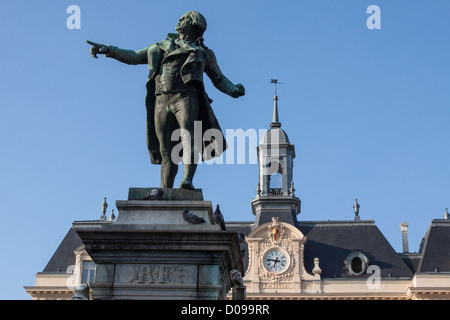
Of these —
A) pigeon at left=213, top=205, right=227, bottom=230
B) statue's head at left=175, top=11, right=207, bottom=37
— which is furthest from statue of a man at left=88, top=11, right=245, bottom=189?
pigeon at left=213, top=205, right=227, bottom=230

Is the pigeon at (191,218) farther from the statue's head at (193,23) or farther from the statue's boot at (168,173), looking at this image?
the statue's head at (193,23)

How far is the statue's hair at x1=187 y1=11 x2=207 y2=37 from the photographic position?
36.5 feet

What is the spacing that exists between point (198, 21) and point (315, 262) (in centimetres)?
4302

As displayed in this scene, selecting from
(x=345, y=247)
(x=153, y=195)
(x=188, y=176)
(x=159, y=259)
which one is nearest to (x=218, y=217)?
(x=188, y=176)

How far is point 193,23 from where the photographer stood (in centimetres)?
1111

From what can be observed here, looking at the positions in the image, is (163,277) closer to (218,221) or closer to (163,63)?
(218,221)

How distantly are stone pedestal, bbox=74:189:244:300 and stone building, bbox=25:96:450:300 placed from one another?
4152cm

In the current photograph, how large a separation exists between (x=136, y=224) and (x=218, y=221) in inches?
41.9

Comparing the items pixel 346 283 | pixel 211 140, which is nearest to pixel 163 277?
pixel 211 140

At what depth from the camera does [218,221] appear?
33.4ft

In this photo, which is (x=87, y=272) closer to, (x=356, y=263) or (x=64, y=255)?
(x=64, y=255)

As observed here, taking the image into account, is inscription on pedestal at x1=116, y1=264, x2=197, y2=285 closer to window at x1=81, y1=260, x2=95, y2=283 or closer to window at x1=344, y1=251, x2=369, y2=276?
window at x1=81, y1=260, x2=95, y2=283
